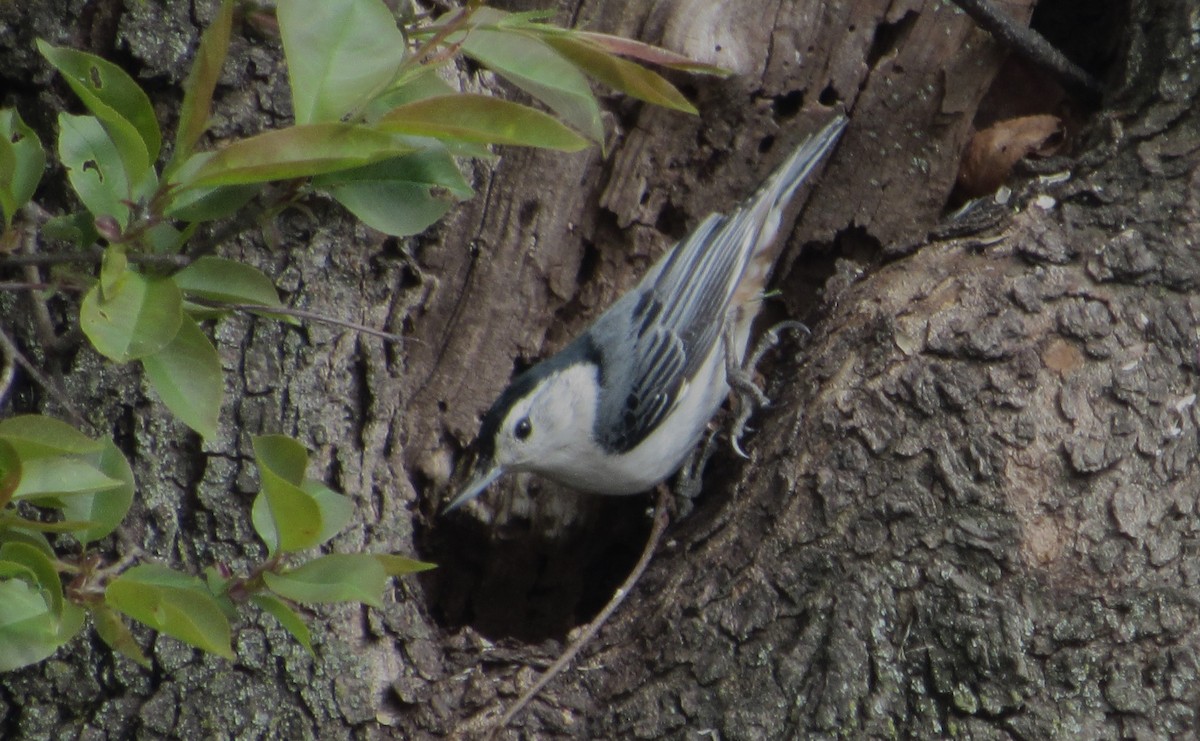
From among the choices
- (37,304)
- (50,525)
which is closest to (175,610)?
(50,525)

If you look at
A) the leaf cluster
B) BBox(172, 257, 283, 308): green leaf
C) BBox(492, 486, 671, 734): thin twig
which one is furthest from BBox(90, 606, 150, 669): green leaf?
BBox(492, 486, 671, 734): thin twig

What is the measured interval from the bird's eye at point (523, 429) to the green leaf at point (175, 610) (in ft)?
4.29

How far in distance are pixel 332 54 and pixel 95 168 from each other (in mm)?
307

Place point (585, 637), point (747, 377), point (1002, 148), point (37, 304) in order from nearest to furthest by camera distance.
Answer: point (37, 304) < point (585, 637) < point (1002, 148) < point (747, 377)

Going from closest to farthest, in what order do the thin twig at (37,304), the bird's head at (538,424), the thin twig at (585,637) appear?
the thin twig at (37,304) < the thin twig at (585,637) < the bird's head at (538,424)

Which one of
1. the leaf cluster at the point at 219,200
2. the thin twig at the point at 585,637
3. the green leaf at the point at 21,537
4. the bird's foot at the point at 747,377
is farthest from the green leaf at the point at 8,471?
the bird's foot at the point at 747,377

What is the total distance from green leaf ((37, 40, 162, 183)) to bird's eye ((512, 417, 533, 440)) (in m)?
1.30

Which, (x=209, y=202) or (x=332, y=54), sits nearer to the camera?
(x=332, y=54)

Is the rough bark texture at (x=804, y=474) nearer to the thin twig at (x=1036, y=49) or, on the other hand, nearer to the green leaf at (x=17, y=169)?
the thin twig at (x=1036, y=49)

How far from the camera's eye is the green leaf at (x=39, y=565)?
3.31ft

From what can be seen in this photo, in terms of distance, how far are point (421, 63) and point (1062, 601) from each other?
1.24 metres

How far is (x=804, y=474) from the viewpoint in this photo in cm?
190

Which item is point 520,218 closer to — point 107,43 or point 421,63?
point 107,43

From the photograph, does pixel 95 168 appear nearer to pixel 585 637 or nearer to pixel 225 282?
pixel 225 282
